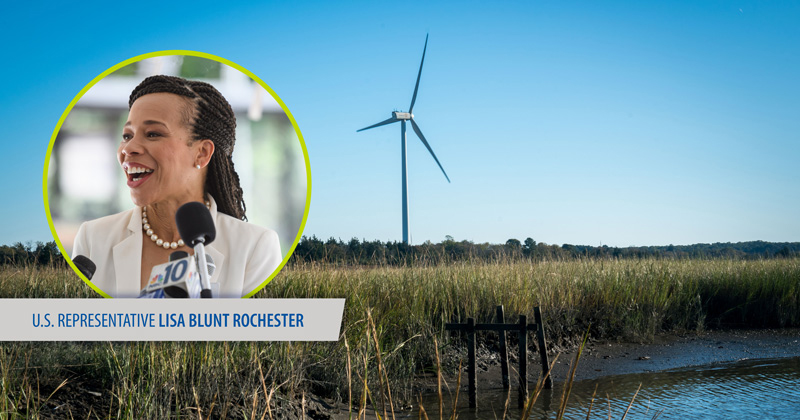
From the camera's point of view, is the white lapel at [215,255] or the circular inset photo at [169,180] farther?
the white lapel at [215,255]

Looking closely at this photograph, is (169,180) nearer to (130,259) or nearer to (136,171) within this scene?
(136,171)

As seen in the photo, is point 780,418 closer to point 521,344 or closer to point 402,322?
point 521,344

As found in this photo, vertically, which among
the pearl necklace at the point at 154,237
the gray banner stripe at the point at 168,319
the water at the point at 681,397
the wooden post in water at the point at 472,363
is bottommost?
the water at the point at 681,397

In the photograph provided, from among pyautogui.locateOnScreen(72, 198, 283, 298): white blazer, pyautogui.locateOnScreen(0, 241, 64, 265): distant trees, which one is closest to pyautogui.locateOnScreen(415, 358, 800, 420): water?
pyautogui.locateOnScreen(72, 198, 283, 298): white blazer

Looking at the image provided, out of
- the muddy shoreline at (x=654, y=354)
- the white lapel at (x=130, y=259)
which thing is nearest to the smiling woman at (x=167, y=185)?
the white lapel at (x=130, y=259)

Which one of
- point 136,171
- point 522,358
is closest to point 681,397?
point 522,358

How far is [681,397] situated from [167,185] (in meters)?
8.66

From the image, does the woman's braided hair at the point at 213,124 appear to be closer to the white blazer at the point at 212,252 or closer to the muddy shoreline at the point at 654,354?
the white blazer at the point at 212,252

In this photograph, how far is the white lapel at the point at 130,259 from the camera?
12.9 feet

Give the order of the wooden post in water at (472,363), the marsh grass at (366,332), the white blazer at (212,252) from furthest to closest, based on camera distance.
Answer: the wooden post in water at (472,363) < the marsh grass at (366,332) < the white blazer at (212,252)

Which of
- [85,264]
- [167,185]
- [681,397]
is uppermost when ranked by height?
[167,185]

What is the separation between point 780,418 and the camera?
8008mm

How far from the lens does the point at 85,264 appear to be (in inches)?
159

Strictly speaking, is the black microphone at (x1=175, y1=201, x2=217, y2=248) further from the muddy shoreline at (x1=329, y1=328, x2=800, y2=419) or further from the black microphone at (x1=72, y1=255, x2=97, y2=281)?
the muddy shoreline at (x1=329, y1=328, x2=800, y2=419)
